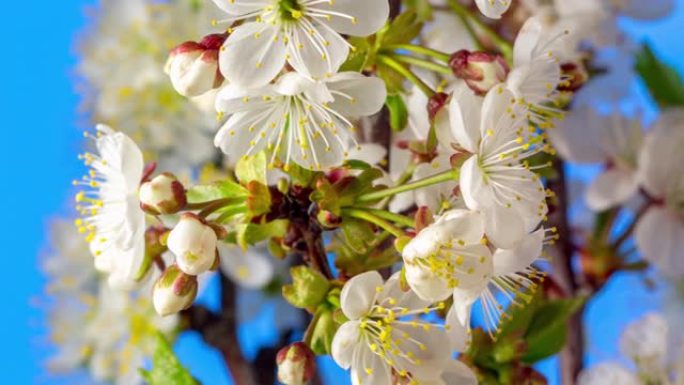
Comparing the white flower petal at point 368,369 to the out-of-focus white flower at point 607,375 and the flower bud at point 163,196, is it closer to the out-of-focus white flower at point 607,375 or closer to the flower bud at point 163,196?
the flower bud at point 163,196

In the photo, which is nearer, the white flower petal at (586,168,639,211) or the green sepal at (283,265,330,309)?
the green sepal at (283,265,330,309)

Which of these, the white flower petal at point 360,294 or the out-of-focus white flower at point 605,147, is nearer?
the white flower petal at point 360,294

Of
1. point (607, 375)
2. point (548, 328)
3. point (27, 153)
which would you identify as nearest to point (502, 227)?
point (548, 328)

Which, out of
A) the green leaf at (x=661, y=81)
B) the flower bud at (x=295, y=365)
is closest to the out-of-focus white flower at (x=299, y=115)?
the flower bud at (x=295, y=365)

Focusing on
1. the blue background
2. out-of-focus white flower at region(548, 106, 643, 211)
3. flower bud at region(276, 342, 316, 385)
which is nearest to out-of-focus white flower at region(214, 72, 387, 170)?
flower bud at region(276, 342, 316, 385)

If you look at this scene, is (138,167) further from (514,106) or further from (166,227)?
(514,106)

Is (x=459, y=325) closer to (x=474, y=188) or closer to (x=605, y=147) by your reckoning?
(x=474, y=188)

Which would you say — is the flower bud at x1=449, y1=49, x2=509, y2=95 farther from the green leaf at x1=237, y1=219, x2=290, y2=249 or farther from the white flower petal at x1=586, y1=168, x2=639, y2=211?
the white flower petal at x1=586, y1=168, x2=639, y2=211
